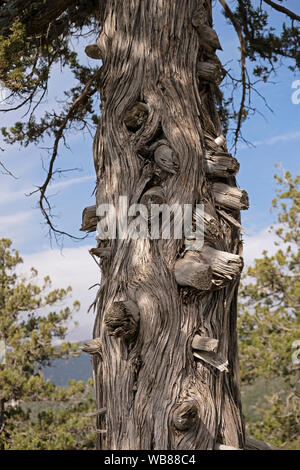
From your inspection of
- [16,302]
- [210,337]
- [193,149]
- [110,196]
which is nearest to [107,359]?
[210,337]

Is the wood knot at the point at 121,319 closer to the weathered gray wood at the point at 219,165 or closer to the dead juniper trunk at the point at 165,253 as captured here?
the dead juniper trunk at the point at 165,253

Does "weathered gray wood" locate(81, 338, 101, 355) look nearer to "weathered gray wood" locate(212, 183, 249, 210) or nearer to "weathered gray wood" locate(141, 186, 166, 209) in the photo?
"weathered gray wood" locate(141, 186, 166, 209)

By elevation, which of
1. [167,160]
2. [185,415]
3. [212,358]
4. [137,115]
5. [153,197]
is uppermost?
[137,115]

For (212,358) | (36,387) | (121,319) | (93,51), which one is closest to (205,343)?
(212,358)

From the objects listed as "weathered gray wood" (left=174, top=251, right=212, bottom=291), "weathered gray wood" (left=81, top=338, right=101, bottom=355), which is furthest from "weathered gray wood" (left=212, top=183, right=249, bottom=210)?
"weathered gray wood" (left=81, top=338, right=101, bottom=355)

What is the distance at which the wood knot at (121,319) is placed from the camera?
2631mm

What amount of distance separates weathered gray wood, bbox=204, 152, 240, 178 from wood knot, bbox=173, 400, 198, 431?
132 cm

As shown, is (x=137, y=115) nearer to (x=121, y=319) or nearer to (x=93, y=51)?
(x=93, y=51)

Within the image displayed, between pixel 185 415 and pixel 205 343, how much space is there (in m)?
0.36

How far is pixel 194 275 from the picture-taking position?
2.72 m

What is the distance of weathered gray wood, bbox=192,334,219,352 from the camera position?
2699 millimetres

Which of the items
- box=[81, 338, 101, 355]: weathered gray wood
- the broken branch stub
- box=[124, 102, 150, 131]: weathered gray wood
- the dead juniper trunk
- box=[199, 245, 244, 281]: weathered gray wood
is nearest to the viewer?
the dead juniper trunk

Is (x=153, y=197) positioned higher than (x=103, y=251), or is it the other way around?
(x=153, y=197)

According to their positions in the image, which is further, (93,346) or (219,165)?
(219,165)
